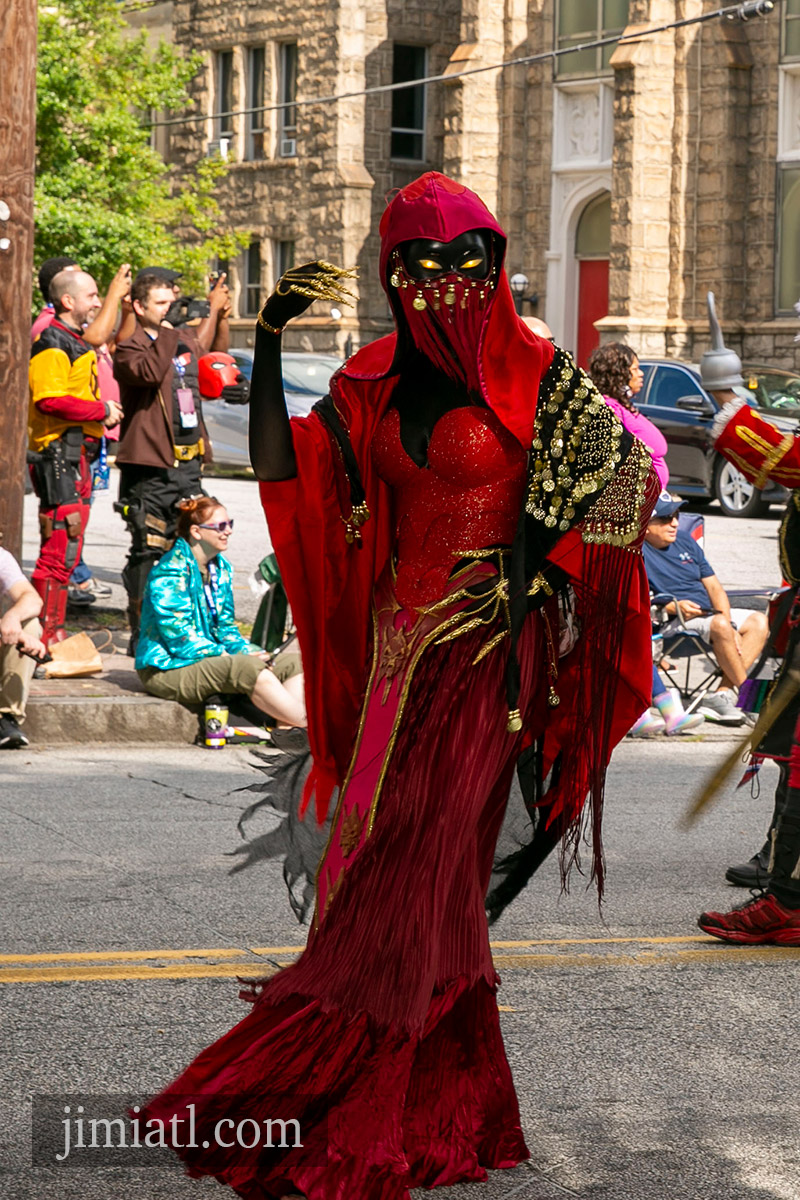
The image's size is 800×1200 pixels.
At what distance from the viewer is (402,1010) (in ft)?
12.1

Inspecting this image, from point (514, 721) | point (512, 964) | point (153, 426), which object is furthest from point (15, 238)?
point (514, 721)

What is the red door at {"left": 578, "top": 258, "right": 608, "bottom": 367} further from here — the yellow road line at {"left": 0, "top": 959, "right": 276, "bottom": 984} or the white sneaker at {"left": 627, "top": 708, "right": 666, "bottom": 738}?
the yellow road line at {"left": 0, "top": 959, "right": 276, "bottom": 984}

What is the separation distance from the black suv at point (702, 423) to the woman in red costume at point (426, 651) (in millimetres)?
16816

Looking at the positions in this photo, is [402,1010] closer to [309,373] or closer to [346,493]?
[346,493]

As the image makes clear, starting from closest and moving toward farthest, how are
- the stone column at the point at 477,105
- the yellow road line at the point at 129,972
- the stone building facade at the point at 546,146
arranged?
the yellow road line at the point at 129,972, the stone building facade at the point at 546,146, the stone column at the point at 477,105

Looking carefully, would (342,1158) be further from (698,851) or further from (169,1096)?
(698,851)

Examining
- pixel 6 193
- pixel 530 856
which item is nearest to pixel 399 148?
pixel 6 193

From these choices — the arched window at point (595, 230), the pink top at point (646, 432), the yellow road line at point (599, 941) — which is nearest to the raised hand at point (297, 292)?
the yellow road line at point (599, 941)

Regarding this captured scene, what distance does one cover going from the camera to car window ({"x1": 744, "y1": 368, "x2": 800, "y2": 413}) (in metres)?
21.4

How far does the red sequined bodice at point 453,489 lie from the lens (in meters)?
3.98

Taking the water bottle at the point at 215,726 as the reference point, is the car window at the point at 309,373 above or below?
above

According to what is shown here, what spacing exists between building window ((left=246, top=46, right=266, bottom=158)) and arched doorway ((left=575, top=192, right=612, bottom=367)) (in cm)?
809

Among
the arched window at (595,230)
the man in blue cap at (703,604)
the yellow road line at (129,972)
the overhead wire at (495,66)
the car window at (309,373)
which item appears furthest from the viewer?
the arched window at (595,230)

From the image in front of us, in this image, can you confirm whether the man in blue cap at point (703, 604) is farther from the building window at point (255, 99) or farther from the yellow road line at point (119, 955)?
the building window at point (255, 99)
